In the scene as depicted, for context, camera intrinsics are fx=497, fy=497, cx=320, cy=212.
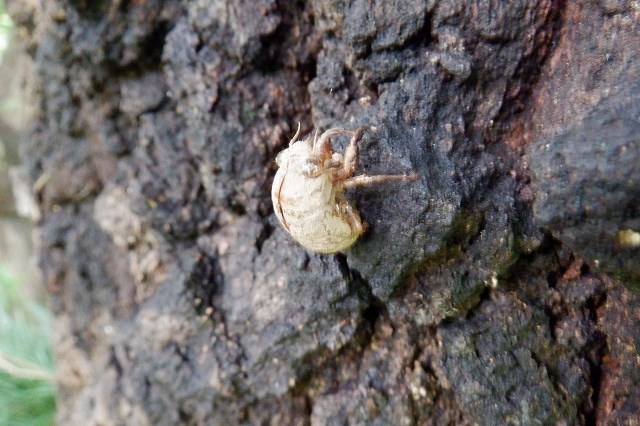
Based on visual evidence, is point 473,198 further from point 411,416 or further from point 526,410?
point 411,416

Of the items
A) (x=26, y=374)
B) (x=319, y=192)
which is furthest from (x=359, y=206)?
(x=26, y=374)

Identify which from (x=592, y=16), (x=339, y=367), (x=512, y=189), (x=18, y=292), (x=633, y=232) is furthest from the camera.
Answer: (x=18, y=292)

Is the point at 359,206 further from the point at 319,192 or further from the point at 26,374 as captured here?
the point at 26,374

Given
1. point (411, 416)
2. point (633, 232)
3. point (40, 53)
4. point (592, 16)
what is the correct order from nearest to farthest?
1. point (633, 232)
2. point (592, 16)
3. point (411, 416)
4. point (40, 53)

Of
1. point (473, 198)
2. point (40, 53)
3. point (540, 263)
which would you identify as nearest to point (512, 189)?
point (473, 198)

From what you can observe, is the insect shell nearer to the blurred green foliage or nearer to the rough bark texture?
the rough bark texture

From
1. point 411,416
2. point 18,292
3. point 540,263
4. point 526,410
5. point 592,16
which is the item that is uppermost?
point 592,16
